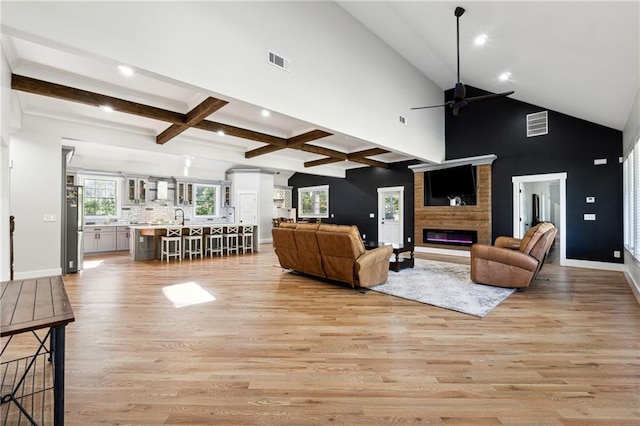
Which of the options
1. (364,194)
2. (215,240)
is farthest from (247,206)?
(364,194)

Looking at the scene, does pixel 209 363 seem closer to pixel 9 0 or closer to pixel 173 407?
pixel 173 407

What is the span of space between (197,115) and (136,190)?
20.0ft

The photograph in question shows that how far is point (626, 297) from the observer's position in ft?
13.0

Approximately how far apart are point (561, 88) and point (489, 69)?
1.35 metres

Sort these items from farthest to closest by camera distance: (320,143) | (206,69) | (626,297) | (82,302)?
1. (320,143)
2. (626,297)
3. (82,302)
4. (206,69)

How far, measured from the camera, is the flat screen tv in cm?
769

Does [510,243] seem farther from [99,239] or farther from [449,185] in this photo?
[99,239]

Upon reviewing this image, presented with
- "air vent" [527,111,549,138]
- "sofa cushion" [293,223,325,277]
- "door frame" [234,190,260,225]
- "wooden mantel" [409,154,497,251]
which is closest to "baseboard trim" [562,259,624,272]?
"wooden mantel" [409,154,497,251]

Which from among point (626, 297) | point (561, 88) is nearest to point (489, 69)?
point (561, 88)

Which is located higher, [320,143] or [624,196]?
[320,143]

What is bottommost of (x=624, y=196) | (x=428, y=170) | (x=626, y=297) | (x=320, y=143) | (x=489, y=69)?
(x=626, y=297)

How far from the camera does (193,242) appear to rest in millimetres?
7715

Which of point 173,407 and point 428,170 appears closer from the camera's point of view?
point 173,407

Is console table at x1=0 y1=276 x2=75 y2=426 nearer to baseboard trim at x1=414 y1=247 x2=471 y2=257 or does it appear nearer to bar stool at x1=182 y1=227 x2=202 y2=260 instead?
bar stool at x1=182 y1=227 x2=202 y2=260
